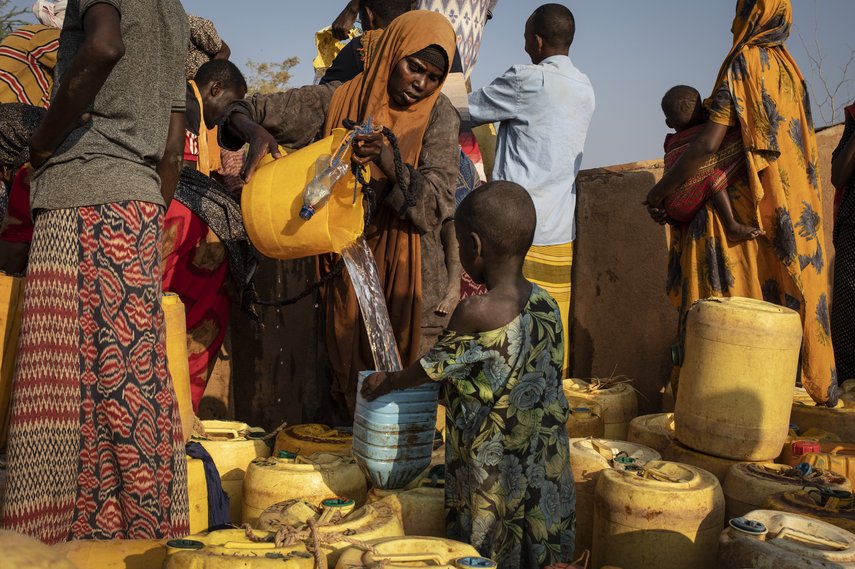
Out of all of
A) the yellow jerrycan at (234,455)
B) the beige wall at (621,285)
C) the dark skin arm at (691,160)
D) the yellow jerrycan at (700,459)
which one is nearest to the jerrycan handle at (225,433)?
the yellow jerrycan at (234,455)

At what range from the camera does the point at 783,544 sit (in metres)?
2.67

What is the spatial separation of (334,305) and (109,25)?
171 cm

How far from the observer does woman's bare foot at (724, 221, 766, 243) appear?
450 centimetres

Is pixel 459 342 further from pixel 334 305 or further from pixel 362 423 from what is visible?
pixel 334 305

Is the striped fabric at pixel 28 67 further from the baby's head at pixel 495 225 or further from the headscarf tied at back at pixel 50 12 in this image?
the baby's head at pixel 495 225

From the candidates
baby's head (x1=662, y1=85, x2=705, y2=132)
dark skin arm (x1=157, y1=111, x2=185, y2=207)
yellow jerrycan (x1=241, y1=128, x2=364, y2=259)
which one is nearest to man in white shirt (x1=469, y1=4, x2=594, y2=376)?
baby's head (x1=662, y1=85, x2=705, y2=132)

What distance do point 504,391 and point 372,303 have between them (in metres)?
1.05

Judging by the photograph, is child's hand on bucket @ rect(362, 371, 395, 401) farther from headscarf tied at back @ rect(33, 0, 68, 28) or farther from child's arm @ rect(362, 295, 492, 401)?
headscarf tied at back @ rect(33, 0, 68, 28)

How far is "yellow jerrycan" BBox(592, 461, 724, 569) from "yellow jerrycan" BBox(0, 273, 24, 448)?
216cm

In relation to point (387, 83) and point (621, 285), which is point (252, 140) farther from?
point (621, 285)

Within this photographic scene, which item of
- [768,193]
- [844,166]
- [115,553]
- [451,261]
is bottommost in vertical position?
[115,553]

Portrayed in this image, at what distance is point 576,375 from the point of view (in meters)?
5.71

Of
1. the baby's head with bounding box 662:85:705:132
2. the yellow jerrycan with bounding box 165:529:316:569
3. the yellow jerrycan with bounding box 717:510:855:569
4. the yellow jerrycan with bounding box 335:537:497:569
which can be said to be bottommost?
the yellow jerrycan with bounding box 717:510:855:569

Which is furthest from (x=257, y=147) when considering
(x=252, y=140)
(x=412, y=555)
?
(x=412, y=555)
